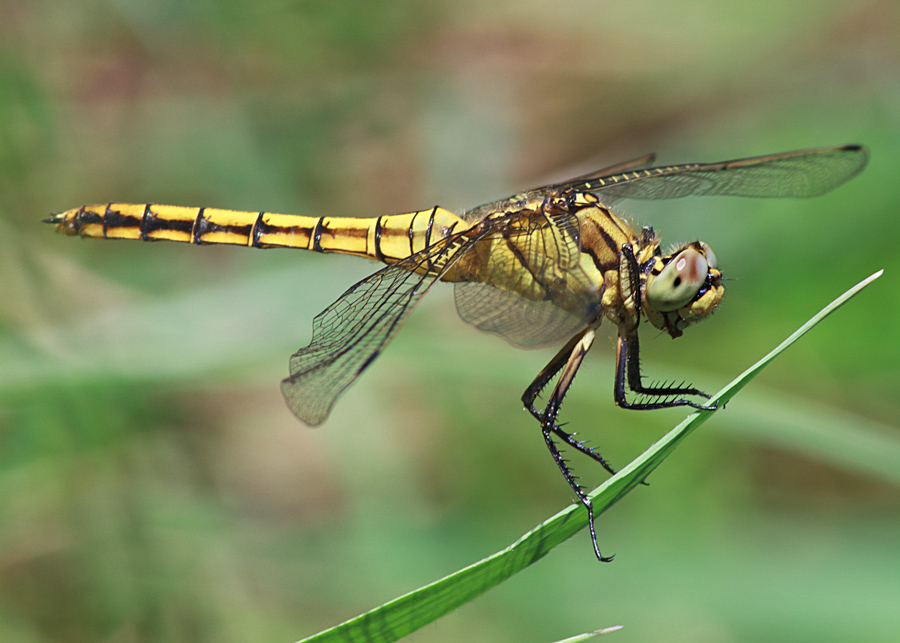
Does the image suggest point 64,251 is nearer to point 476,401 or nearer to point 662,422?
point 476,401

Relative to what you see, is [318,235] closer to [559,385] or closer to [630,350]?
[559,385]

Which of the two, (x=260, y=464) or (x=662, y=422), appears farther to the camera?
(x=260, y=464)

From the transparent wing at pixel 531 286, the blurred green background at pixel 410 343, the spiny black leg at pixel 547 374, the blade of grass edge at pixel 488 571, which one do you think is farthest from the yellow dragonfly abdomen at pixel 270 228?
the blade of grass edge at pixel 488 571

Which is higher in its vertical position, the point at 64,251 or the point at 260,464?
the point at 64,251

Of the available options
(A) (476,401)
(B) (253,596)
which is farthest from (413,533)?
(A) (476,401)

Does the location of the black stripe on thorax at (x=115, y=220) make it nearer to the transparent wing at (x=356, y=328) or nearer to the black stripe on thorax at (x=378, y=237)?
the black stripe on thorax at (x=378, y=237)

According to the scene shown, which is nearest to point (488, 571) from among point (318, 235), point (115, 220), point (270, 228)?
point (318, 235)

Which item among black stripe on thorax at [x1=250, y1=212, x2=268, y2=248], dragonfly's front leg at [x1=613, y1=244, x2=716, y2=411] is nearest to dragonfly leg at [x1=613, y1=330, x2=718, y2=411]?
dragonfly's front leg at [x1=613, y1=244, x2=716, y2=411]

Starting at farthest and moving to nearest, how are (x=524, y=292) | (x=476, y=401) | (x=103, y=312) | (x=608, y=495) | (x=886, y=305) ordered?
(x=476, y=401) → (x=886, y=305) → (x=103, y=312) → (x=524, y=292) → (x=608, y=495)
